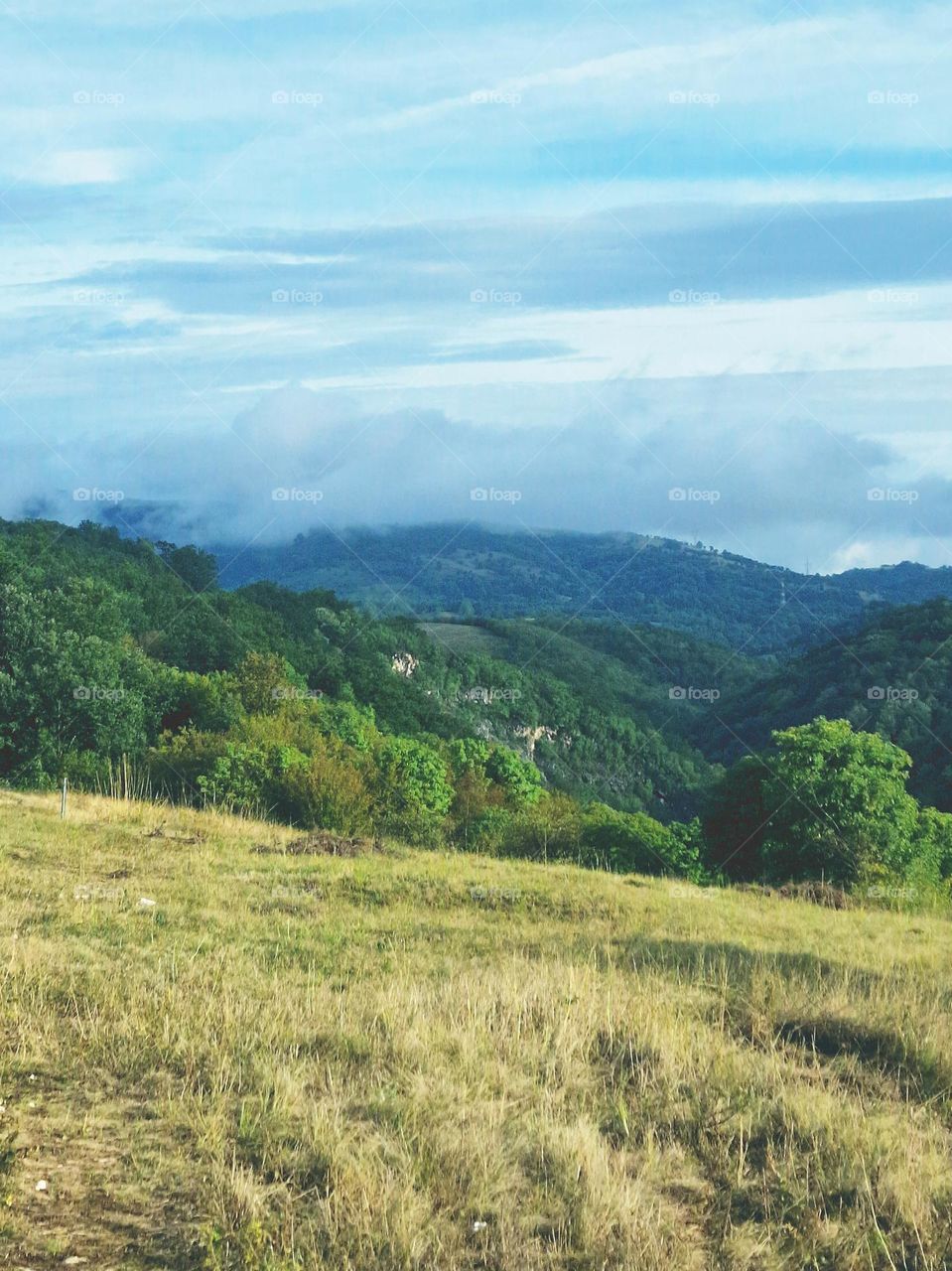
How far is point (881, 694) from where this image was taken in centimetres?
6994

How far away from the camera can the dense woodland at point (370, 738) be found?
2947cm

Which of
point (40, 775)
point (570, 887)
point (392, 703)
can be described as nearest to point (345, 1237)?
point (570, 887)

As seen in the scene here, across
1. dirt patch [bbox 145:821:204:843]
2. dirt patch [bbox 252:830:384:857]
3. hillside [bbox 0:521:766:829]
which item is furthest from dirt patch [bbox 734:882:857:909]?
hillside [bbox 0:521:766:829]

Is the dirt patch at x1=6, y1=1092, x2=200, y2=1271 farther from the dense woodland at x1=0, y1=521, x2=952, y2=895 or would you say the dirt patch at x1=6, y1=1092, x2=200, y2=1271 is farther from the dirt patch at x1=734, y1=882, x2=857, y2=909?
the dense woodland at x1=0, y1=521, x2=952, y2=895

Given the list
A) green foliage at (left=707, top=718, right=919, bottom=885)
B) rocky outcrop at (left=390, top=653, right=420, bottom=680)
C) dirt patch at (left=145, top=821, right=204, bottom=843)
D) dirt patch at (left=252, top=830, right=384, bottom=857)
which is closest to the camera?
dirt patch at (left=145, top=821, right=204, bottom=843)

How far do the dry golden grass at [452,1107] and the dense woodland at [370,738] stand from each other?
56.7 ft

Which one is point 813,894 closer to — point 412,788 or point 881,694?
point 412,788

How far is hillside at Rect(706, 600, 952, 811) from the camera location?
7119 centimetres

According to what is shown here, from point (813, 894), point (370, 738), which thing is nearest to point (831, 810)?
point (813, 894)

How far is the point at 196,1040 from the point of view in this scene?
6.95m

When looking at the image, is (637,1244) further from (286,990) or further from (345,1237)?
(286,990)

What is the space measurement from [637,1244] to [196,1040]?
10.1 feet

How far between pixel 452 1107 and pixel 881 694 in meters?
68.2

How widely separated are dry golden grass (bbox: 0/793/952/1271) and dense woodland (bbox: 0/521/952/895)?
17.3 metres
